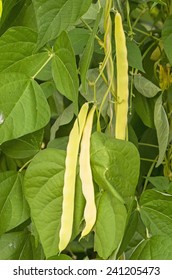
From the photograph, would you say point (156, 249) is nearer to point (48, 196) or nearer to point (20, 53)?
point (48, 196)

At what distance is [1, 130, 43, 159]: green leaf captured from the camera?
0.85 meters

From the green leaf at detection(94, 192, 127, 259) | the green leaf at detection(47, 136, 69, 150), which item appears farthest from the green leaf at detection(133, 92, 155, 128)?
the green leaf at detection(94, 192, 127, 259)

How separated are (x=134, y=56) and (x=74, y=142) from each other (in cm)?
18

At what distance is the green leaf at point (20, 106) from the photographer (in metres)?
0.73

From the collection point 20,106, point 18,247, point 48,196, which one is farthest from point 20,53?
point 18,247

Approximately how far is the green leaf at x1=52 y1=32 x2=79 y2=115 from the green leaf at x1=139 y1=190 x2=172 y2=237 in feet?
→ 0.59

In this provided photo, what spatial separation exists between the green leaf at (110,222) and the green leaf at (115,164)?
1cm

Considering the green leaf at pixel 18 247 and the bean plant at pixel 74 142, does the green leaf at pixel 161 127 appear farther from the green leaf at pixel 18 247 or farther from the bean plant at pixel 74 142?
the green leaf at pixel 18 247

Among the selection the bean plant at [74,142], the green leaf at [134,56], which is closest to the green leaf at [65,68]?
the bean plant at [74,142]

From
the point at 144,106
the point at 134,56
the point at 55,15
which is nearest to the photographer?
the point at 55,15

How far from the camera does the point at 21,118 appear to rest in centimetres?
74

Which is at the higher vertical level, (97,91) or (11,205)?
(97,91)

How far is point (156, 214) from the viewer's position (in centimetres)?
76
